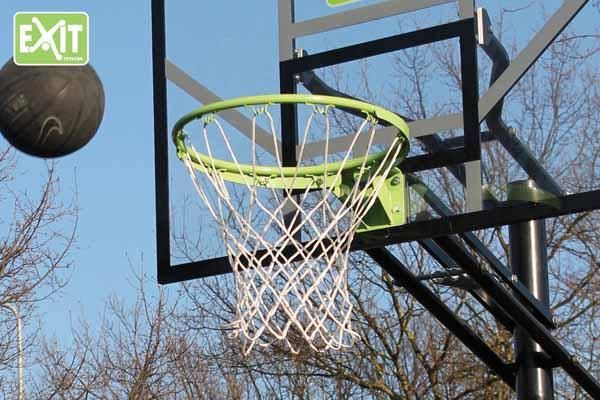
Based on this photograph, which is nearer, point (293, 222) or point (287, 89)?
point (293, 222)

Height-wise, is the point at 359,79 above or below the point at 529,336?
above

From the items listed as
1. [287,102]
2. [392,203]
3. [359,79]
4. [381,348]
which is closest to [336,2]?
[359,79]

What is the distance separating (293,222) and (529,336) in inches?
66.6

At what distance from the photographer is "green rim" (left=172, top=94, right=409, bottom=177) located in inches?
211

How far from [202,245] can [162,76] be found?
0.94m

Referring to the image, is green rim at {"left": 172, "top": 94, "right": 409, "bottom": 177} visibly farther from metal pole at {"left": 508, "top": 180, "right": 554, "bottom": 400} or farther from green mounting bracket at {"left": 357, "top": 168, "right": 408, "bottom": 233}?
metal pole at {"left": 508, "top": 180, "right": 554, "bottom": 400}

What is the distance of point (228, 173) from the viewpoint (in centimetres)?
567

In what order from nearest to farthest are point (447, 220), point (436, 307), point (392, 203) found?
point (447, 220) → point (392, 203) → point (436, 307)

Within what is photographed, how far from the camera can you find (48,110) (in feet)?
19.3

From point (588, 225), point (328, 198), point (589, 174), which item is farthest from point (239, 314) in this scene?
point (588, 225)

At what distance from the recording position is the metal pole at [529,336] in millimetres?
6680

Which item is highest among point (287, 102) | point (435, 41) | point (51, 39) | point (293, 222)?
point (51, 39)

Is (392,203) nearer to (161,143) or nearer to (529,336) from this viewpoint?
(161,143)

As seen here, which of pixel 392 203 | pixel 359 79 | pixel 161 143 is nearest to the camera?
pixel 392 203
